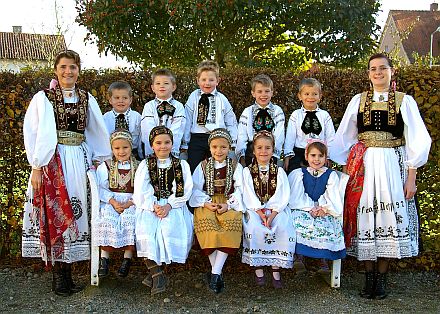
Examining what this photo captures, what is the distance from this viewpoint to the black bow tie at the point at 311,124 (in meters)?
5.02

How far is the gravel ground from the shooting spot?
14.4 ft

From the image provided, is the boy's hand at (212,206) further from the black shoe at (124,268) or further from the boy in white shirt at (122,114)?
the boy in white shirt at (122,114)

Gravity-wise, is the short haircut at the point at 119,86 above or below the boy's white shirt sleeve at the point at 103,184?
above

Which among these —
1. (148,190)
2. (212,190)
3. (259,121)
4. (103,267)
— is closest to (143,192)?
(148,190)

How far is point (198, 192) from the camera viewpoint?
15.5 feet

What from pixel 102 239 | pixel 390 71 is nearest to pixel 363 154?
pixel 390 71

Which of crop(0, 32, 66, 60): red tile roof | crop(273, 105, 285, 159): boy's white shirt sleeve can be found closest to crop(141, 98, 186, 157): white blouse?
crop(273, 105, 285, 159): boy's white shirt sleeve

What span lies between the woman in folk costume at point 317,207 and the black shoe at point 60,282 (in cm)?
189

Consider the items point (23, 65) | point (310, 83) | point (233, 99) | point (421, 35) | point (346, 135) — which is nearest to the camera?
point (346, 135)

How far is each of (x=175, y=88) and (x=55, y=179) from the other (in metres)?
1.36

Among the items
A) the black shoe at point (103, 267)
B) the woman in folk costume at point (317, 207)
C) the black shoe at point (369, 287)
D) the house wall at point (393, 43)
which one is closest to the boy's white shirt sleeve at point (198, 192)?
the woman in folk costume at point (317, 207)

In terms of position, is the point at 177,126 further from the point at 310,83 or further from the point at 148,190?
the point at 310,83

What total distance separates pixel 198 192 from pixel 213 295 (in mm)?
856

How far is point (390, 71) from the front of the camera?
455cm
